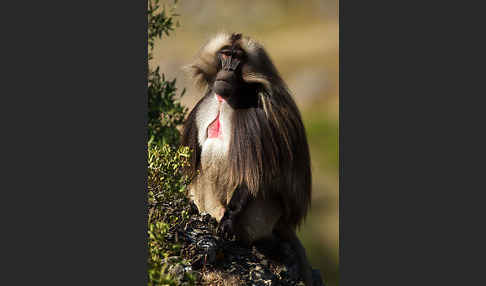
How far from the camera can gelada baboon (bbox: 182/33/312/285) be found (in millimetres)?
5750

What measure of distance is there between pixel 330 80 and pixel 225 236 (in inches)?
67.5

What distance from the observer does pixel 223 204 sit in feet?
19.9

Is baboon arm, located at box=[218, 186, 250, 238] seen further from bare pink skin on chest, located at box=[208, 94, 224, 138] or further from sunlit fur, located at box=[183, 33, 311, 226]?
bare pink skin on chest, located at box=[208, 94, 224, 138]

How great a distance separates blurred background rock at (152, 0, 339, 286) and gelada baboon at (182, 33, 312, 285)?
10 cm

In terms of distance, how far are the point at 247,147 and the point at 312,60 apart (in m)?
0.98

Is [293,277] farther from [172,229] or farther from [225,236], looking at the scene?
[172,229]

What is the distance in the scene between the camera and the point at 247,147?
5742mm

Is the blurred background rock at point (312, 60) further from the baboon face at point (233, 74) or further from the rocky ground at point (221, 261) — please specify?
the rocky ground at point (221, 261)

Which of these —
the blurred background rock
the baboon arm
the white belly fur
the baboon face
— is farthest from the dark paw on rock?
the baboon face

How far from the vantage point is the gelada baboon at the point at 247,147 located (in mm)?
5750

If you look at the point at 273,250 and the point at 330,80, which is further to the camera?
the point at 273,250

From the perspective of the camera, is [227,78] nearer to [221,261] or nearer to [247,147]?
[247,147]

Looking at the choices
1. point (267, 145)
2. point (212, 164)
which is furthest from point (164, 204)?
point (267, 145)

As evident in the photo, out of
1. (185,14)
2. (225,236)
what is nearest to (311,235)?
(225,236)
